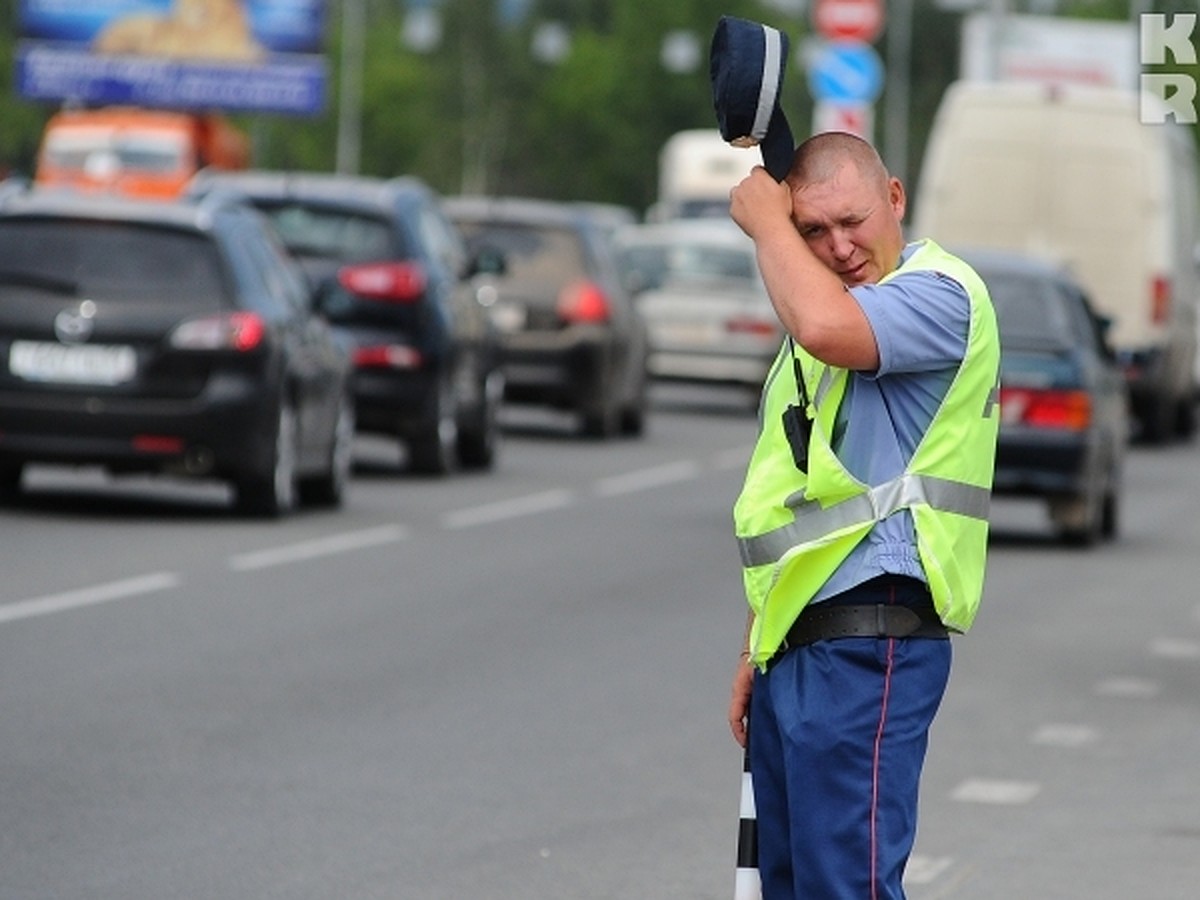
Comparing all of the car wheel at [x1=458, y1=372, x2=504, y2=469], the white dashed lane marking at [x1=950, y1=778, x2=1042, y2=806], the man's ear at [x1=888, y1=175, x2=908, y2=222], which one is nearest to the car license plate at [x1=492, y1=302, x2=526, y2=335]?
the car wheel at [x1=458, y1=372, x2=504, y2=469]

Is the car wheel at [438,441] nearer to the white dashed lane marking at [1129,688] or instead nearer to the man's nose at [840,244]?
the white dashed lane marking at [1129,688]

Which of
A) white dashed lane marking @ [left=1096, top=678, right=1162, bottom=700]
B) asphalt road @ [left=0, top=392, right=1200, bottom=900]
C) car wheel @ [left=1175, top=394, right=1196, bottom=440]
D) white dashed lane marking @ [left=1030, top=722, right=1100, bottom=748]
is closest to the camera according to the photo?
asphalt road @ [left=0, top=392, right=1200, bottom=900]

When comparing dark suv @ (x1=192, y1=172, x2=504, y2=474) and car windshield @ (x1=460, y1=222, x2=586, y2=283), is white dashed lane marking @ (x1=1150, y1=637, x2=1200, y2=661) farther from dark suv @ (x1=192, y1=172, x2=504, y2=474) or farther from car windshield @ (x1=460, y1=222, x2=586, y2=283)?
car windshield @ (x1=460, y1=222, x2=586, y2=283)

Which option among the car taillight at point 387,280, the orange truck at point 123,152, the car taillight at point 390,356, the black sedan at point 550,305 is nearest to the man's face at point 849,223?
the car taillight at point 387,280

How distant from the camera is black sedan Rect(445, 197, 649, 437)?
28000 millimetres

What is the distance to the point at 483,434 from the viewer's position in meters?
23.9

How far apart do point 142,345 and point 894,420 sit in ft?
40.3

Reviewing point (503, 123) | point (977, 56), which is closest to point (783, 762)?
point (977, 56)

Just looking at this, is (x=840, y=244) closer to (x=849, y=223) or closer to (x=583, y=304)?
(x=849, y=223)

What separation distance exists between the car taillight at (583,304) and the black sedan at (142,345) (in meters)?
9.75

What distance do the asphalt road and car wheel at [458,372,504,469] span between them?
12.9ft

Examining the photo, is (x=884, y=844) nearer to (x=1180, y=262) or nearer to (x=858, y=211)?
(x=858, y=211)

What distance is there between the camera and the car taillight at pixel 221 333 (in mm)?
17453

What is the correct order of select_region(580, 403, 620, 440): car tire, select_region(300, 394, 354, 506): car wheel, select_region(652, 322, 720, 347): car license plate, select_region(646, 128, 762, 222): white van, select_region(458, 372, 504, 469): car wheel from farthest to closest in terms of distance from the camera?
select_region(646, 128, 762, 222): white van, select_region(652, 322, 720, 347): car license plate, select_region(580, 403, 620, 440): car tire, select_region(458, 372, 504, 469): car wheel, select_region(300, 394, 354, 506): car wheel
